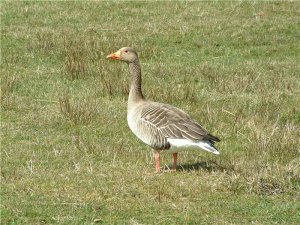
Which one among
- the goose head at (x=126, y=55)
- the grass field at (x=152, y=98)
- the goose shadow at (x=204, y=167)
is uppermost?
the goose head at (x=126, y=55)

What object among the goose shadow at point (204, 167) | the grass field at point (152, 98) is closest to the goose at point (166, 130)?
the goose shadow at point (204, 167)

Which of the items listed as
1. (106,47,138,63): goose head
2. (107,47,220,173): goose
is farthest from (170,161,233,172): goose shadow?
(106,47,138,63): goose head

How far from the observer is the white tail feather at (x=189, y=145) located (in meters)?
8.48

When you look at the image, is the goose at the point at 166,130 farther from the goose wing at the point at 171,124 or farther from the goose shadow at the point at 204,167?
the goose shadow at the point at 204,167

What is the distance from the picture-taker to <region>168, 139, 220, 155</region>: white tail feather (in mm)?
8484

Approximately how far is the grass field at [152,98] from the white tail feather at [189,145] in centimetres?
32

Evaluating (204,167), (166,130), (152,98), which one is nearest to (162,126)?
(166,130)

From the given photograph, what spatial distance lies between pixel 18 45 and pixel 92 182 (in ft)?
26.8

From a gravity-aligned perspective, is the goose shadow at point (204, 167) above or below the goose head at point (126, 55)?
below

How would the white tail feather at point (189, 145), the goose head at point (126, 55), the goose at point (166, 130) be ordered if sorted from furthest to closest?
the goose head at point (126, 55)
the goose at point (166, 130)
the white tail feather at point (189, 145)

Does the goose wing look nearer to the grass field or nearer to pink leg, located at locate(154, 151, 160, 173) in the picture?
pink leg, located at locate(154, 151, 160, 173)

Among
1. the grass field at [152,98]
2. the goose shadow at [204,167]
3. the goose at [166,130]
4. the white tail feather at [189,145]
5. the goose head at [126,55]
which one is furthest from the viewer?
the goose head at [126,55]

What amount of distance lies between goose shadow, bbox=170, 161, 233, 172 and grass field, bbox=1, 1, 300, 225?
0.02m

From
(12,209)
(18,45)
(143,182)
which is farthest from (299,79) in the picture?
(12,209)
